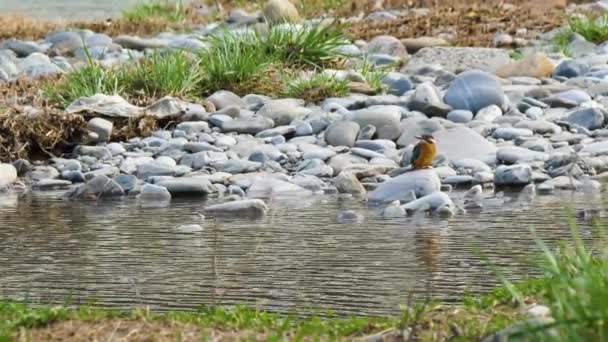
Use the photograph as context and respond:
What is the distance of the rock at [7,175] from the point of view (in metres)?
8.60

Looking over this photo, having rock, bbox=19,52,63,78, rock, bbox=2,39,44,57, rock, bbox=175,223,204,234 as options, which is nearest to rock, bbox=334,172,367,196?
rock, bbox=175,223,204,234

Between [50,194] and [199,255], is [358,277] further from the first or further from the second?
[50,194]

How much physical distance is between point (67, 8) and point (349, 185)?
13498 millimetres

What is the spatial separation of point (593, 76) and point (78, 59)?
19.6 ft

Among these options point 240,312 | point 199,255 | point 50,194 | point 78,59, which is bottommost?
point 78,59

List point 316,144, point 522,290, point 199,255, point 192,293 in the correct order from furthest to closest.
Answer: point 316,144, point 199,255, point 192,293, point 522,290

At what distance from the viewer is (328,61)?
12039 mm

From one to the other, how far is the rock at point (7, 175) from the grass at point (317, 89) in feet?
8.89

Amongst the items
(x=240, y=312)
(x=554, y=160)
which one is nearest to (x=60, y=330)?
(x=240, y=312)

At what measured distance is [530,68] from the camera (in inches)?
462

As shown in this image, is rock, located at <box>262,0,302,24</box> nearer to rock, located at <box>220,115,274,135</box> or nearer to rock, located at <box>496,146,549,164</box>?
rock, located at <box>220,115,274,135</box>

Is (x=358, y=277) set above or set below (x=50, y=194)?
above

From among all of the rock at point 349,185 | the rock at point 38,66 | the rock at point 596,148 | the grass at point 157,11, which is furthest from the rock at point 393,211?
the grass at point 157,11

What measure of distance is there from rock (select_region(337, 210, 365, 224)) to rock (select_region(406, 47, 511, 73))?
537cm
